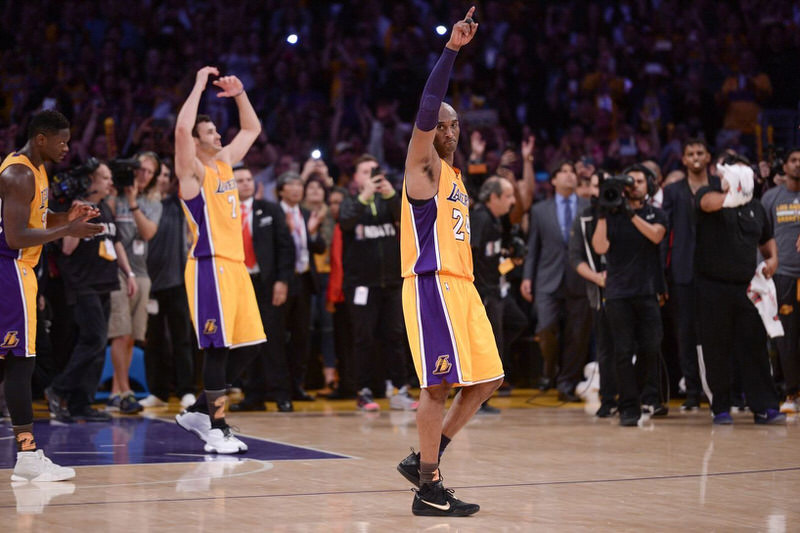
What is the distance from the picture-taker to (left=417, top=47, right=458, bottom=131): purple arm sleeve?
17.1 ft

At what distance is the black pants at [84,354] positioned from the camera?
30.6 feet

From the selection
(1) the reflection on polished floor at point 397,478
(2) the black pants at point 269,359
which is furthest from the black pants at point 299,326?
(1) the reflection on polished floor at point 397,478

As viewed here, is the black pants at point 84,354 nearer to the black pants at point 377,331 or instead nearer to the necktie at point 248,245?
the necktie at point 248,245

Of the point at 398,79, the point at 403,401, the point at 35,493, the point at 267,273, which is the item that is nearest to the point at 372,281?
the point at 267,273

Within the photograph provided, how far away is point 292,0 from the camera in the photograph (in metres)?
17.1

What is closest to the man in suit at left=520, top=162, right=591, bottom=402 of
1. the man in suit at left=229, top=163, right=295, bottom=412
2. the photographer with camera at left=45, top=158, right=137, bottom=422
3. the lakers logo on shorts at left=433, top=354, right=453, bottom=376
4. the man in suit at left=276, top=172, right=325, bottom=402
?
the man in suit at left=276, top=172, right=325, bottom=402

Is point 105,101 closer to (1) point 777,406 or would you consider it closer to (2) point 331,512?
(1) point 777,406

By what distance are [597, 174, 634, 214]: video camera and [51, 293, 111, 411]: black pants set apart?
14.5 feet

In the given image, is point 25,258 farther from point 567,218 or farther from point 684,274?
point 567,218

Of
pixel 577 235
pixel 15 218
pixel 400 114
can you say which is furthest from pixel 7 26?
pixel 15 218

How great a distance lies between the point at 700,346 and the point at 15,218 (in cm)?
612

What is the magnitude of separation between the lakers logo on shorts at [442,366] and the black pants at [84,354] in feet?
15.9

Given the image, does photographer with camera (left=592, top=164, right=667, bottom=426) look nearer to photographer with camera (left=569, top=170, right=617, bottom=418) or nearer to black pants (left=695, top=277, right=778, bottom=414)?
photographer with camera (left=569, top=170, right=617, bottom=418)

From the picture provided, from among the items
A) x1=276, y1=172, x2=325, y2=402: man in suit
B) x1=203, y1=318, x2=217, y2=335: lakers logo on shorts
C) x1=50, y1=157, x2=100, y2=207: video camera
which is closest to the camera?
x1=203, y1=318, x2=217, y2=335: lakers logo on shorts
